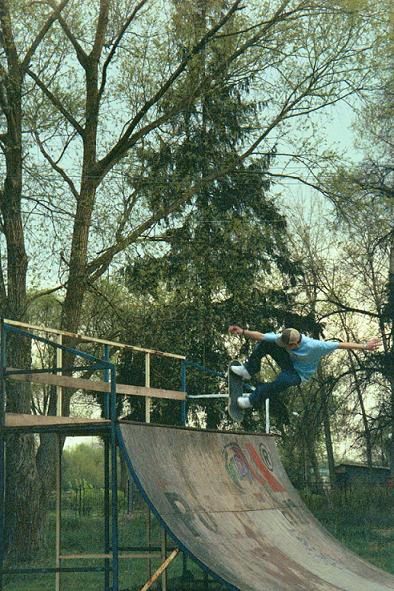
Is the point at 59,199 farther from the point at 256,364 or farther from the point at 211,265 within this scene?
the point at 256,364

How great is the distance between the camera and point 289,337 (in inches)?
408

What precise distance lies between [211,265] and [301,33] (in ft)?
19.7

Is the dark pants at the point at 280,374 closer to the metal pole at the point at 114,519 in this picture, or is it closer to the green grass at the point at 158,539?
the metal pole at the point at 114,519

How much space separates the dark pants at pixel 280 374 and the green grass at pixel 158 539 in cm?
402

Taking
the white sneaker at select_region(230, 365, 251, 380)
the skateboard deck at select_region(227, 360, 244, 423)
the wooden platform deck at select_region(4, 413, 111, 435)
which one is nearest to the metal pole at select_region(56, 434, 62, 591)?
the wooden platform deck at select_region(4, 413, 111, 435)

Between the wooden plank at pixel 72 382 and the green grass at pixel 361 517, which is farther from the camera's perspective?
the green grass at pixel 361 517

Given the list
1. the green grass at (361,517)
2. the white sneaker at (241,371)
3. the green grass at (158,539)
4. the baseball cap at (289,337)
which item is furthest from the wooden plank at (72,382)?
the green grass at (361,517)

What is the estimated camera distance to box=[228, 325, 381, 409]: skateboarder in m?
10.5

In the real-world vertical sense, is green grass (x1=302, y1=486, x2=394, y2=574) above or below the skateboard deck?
below

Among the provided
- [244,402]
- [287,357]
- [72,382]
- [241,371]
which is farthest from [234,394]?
[72,382]

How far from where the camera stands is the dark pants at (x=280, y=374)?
35.4ft

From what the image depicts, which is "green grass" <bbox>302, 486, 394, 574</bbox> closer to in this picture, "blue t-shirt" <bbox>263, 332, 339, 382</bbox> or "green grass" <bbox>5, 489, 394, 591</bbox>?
"green grass" <bbox>5, 489, 394, 591</bbox>

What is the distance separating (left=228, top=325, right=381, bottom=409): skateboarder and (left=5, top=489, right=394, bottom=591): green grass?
13.2ft

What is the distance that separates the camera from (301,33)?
2205 cm
